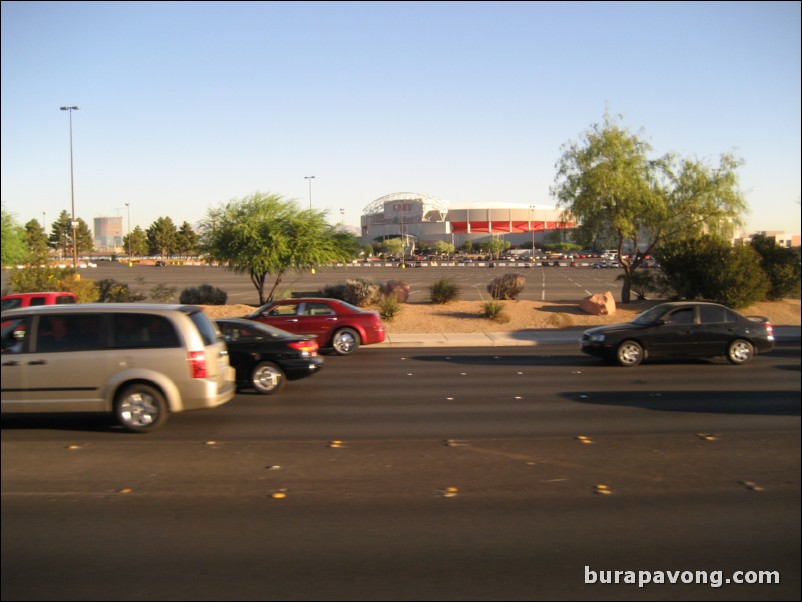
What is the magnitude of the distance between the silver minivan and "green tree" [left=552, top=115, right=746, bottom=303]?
23747 millimetres

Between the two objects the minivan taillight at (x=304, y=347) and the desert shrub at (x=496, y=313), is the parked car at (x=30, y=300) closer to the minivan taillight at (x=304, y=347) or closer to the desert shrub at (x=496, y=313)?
the minivan taillight at (x=304, y=347)

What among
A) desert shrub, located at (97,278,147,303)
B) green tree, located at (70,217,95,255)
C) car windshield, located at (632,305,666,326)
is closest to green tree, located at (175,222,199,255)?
green tree, located at (70,217,95,255)

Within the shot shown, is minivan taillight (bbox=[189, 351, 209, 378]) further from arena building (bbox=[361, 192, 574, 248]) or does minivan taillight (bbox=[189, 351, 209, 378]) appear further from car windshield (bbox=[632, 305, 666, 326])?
arena building (bbox=[361, 192, 574, 248])

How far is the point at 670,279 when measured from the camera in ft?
96.8

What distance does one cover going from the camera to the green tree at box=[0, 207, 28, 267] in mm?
34438

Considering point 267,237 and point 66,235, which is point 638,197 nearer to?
point 267,237

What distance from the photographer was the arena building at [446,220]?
152875mm

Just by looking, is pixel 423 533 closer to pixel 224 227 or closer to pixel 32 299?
pixel 32 299

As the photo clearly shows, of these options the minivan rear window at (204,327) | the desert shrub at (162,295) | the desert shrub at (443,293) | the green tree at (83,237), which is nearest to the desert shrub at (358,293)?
the desert shrub at (443,293)

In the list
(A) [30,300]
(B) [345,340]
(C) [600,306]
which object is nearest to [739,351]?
(B) [345,340]

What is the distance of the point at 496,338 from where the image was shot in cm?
2338

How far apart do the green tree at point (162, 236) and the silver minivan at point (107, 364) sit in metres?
130

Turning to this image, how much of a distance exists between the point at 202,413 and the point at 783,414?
27.5 feet

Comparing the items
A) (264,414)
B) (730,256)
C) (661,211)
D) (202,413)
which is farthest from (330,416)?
(661,211)
